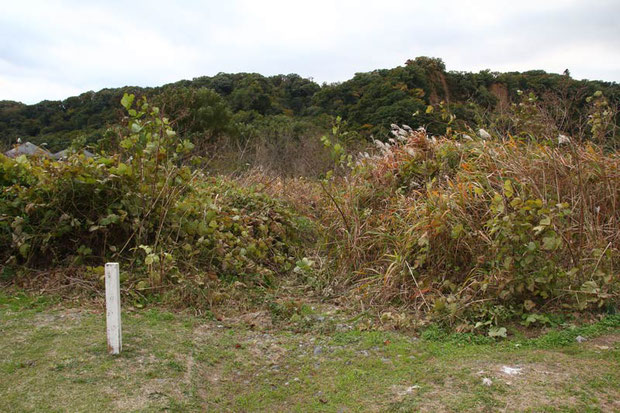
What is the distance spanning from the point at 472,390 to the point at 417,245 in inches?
77.2

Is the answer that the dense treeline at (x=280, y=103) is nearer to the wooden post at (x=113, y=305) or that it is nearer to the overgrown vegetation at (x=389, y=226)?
the overgrown vegetation at (x=389, y=226)

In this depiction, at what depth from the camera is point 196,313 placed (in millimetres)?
4074

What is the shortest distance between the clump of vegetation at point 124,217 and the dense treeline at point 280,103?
5533mm

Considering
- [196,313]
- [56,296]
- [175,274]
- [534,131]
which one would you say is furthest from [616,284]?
[56,296]

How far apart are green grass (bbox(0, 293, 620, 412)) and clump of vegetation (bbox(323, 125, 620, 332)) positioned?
430 millimetres

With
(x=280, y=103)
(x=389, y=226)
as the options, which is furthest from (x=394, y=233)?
(x=280, y=103)

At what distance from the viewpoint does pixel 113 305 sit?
2.96 meters

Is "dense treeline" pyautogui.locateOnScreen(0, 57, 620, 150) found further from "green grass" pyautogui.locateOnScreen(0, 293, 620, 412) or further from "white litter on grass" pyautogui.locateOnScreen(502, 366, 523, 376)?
"white litter on grass" pyautogui.locateOnScreen(502, 366, 523, 376)

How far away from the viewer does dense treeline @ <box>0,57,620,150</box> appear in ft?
41.1

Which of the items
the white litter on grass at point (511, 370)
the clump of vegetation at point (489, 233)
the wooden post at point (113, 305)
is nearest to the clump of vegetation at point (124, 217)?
the wooden post at point (113, 305)

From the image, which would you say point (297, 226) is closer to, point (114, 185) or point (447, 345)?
point (114, 185)

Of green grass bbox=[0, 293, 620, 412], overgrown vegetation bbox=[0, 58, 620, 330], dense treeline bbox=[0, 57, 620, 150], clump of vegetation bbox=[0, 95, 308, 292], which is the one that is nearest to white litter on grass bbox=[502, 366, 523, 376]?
green grass bbox=[0, 293, 620, 412]

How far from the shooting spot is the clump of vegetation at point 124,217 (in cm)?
441

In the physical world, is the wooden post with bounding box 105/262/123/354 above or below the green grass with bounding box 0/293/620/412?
above
